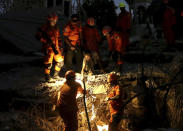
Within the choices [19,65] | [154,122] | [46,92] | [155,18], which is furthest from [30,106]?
[155,18]

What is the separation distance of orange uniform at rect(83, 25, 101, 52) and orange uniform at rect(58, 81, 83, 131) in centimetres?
272

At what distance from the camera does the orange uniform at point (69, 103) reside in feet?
19.3

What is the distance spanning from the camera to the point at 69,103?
592 centimetres

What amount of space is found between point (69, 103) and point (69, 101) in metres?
0.05

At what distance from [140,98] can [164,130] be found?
4514mm

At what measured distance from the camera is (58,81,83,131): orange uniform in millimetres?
5879

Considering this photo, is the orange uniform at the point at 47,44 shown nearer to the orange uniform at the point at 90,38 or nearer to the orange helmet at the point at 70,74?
the orange uniform at the point at 90,38

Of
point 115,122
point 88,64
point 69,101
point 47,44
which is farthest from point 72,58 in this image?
point 115,122

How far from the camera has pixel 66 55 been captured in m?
8.59

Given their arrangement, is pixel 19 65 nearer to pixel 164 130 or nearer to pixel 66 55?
pixel 66 55

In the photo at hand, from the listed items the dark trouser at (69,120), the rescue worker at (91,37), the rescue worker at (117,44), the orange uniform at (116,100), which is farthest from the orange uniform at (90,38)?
the dark trouser at (69,120)

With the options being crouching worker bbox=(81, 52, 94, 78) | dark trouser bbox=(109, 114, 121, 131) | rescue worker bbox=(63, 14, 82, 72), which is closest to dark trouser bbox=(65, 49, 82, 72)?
rescue worker bbox=(63, 14, 82, 72)

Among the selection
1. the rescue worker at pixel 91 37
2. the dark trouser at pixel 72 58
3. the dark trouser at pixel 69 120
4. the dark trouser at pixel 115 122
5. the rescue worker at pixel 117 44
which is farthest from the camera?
the dark trouser at pixel 72 58

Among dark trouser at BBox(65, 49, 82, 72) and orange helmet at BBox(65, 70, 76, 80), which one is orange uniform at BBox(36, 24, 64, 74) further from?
orange helmet at BBox(65, 70, 76, 80)
